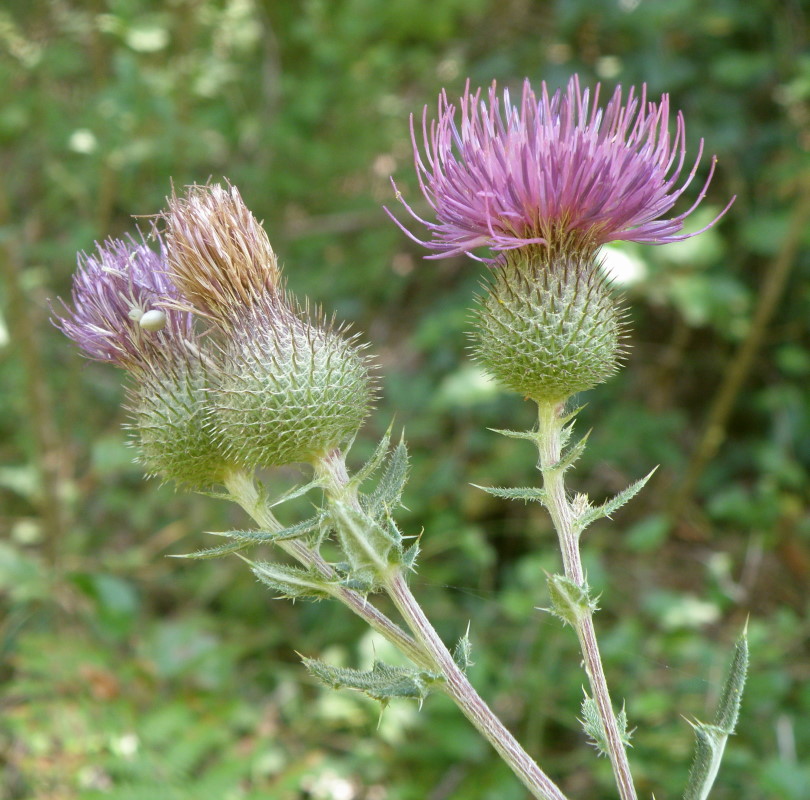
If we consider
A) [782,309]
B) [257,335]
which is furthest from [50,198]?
[782,309]

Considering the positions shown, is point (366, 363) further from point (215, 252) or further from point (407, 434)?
point (407, 434)

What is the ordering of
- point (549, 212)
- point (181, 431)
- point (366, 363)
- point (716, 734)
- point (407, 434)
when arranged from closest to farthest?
point (716, 734) < point (549, 212) < point (181, 431) < point (366, 363) < point (407, 434)

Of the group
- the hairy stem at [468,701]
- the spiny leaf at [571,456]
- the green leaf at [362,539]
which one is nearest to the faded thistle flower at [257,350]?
the green leaf at [362,539]

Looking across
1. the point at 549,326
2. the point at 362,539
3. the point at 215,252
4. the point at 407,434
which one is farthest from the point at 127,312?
the point at 407,434

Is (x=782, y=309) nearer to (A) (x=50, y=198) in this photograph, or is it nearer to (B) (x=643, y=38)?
(B) (x=643, y=38)

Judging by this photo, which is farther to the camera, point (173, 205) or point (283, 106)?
point (283, 106)

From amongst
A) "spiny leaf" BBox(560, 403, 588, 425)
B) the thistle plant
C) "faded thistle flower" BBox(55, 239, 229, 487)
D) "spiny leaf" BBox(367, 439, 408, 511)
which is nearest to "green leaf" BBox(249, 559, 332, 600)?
the thistle plant

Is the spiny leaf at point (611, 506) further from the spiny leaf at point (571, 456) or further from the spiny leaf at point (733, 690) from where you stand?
the spiny leaf at point (733, 690)
